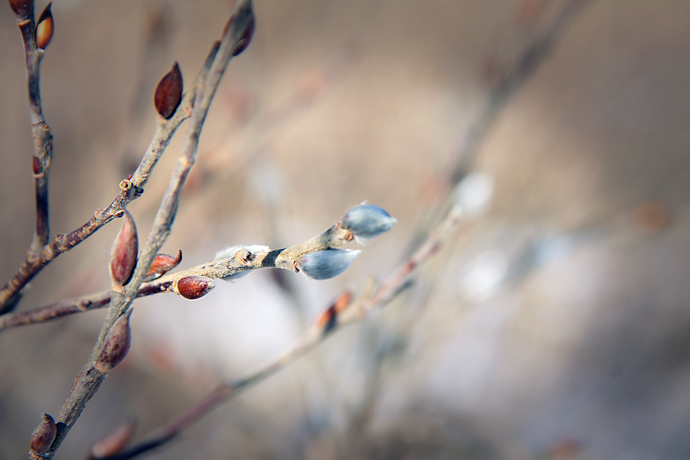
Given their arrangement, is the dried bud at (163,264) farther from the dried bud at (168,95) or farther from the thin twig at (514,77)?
the thin twig at (514,77)

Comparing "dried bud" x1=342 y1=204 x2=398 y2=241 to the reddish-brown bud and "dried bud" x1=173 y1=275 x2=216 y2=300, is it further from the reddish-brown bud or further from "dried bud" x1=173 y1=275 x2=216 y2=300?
the reddish-brown bud

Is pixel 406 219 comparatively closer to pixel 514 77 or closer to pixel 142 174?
pixel 514 77

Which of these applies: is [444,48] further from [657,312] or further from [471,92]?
[657,312]

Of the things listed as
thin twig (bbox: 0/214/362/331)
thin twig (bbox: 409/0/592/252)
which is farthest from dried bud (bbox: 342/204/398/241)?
thin twig (bbox: 409/0/592/252)

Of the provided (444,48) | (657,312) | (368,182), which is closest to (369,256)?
(368,182)

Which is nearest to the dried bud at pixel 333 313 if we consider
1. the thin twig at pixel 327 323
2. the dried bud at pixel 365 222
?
the thin twig at pixel 327 323

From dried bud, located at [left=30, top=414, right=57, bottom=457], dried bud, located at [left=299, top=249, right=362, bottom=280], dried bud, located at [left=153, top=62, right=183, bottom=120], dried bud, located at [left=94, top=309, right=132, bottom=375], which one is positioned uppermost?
dried bud, located at [left=153, top=62, right=183, bottom=120]
